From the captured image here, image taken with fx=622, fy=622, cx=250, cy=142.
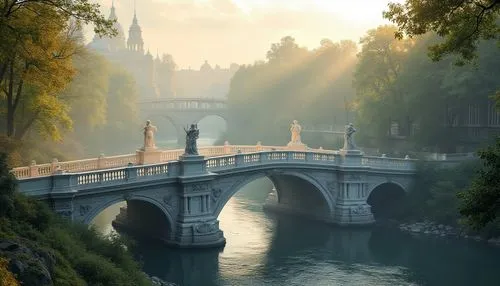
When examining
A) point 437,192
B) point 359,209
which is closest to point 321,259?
point 359,209

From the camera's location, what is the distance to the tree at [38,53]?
21969mm

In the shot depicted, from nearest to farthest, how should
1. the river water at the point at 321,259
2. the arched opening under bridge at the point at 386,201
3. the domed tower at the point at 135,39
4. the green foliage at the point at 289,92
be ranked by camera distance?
the river water at the point at 321,259
the arched opening under bridge at the point at 386,201
the green foliage at the point at 289,92
the domed tower at the point at 135,39

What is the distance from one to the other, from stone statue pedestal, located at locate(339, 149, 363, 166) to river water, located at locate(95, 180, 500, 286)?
448 centimetres

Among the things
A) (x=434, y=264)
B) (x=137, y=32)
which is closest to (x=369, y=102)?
(x=434, y=264)

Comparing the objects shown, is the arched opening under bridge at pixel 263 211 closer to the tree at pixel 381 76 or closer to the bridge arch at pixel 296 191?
the bridge arch at pixel 296 191

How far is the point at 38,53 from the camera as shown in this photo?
90.0 ft

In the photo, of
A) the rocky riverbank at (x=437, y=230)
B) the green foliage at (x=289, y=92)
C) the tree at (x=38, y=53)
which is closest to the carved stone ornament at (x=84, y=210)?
the tree at (x=38, y=53)

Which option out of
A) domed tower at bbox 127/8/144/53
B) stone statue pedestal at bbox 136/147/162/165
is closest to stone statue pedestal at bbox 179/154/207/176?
stone statue pedestal at bbox 136/147/162/165

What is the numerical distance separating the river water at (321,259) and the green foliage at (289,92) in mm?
35343

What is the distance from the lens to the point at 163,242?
3441cm

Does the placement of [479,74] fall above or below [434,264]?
above

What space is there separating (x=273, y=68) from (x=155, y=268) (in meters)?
69.4

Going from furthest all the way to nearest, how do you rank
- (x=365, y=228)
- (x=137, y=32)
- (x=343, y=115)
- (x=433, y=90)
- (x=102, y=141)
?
(x=137, y=32), (x=102, y=141), (x=343, y=115), (x=433, y=90), (x=365, y=228)

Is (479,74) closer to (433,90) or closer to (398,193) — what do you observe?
(433,90)
